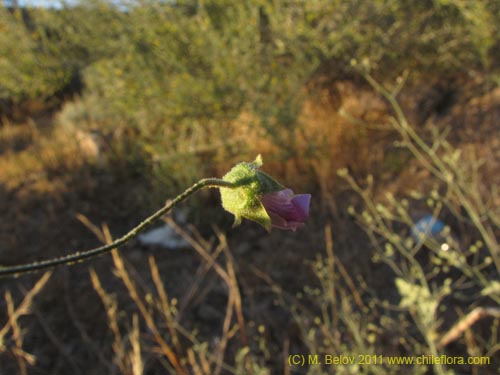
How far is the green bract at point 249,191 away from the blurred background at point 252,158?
167cm

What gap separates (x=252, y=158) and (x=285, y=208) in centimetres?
262

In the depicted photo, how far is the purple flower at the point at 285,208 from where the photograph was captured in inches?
22.3

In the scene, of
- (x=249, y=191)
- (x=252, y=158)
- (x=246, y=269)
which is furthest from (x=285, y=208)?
(x=252, y=158)

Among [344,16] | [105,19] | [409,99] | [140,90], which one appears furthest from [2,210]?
[409,99]

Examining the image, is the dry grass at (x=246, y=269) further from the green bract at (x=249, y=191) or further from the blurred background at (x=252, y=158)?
the green bract at (x=249, y=191)

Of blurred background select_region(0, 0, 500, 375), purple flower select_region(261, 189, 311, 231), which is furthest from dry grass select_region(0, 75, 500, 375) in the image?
purple flower select_region(261, 189, 311, 231)

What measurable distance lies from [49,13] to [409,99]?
291cm

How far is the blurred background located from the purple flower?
5.41 feet

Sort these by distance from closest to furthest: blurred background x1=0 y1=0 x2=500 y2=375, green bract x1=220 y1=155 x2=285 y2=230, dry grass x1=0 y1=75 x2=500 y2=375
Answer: green bract x1=220 y1=155 x2=285 y2=230 < dry grass x1=0 y1=75 x2=500 y2=375 < blurred background x1=0 y1=0 x2=500 y2=375

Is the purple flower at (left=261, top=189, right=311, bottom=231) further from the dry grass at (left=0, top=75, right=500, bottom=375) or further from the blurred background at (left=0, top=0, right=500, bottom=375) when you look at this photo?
the blurred background at (left=0, top=0, right=500, bottom=375)

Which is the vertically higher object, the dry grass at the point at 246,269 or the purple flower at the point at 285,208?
the purple flower at the point at 285,208

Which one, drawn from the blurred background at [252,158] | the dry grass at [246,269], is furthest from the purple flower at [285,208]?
the blurred background at [252,158]

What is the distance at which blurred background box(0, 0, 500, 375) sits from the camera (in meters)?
2.40

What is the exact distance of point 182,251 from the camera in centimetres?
289
